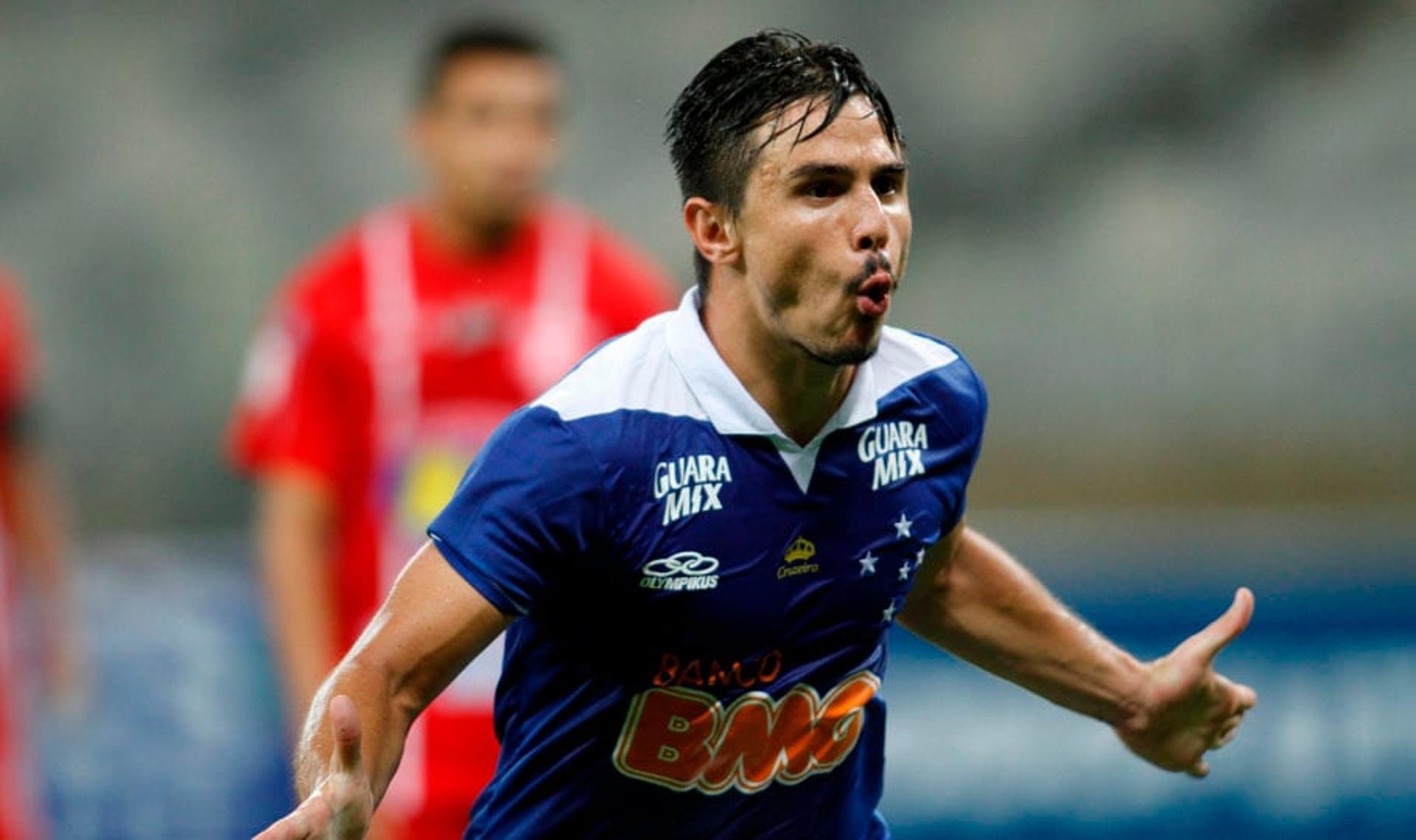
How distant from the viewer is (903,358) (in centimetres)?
355

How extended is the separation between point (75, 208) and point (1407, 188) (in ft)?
19.4

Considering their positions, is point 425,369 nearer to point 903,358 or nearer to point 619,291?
point 619,291

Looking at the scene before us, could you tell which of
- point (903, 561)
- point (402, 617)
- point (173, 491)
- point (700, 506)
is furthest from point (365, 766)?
point (173, 491)

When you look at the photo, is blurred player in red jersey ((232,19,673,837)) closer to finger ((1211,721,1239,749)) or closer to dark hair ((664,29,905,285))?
finger ((1211,721,1239,749))

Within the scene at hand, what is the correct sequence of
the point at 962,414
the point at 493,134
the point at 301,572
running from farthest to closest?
the point at 493,134
the point at 301,572
the point at 962,414

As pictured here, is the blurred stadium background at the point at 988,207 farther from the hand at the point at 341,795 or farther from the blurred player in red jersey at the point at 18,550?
the hand at the point at 341,795

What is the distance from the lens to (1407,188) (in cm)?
1008

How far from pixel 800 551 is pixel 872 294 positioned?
43 cm

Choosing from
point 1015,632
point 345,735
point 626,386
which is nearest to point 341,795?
point 345,735

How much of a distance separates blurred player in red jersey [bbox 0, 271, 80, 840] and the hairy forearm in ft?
12.8

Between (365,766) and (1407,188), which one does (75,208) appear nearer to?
(1407,188)

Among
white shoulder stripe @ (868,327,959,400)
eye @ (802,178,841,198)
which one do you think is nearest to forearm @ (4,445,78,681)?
white shoulder stripe @ (868,327,959,400)

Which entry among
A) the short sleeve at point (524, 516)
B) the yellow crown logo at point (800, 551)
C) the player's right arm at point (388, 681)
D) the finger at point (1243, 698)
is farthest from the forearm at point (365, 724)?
the finger at point (1243, 698)

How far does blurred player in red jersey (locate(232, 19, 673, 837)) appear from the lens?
5824mm
